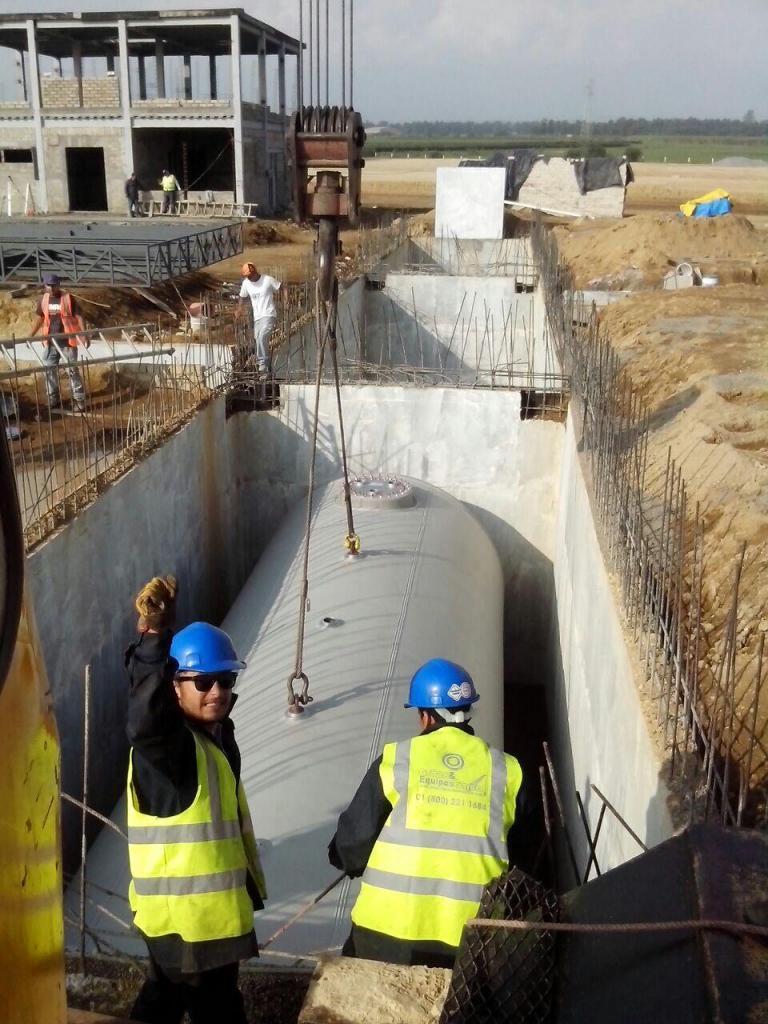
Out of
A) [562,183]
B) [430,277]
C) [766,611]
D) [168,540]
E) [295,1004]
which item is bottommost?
[295,1004]

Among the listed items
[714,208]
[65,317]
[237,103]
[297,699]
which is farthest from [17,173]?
[297,699]

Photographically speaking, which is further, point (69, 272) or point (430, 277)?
point (430, 277)

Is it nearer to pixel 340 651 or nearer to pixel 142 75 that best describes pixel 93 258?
pixel 340 651

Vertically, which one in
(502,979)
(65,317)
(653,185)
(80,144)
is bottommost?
(502,979)

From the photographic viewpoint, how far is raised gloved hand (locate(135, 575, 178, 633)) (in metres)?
3.44

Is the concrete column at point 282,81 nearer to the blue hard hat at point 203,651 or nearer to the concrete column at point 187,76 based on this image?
the concrete column at point 187,76

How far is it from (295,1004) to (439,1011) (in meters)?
2.07

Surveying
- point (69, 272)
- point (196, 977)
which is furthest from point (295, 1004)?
point (69, 272)

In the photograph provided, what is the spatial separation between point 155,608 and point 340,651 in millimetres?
4000

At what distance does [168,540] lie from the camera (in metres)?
9.36

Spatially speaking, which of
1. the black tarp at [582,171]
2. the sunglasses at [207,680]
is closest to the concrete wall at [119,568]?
the sunglasses at [207,680]

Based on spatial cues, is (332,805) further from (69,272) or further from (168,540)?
(69,272)

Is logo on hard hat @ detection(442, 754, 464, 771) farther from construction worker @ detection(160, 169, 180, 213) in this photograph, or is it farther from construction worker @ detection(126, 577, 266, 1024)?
construction worker @ detection(160, 169, 180, 213)

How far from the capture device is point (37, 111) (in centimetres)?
3497
